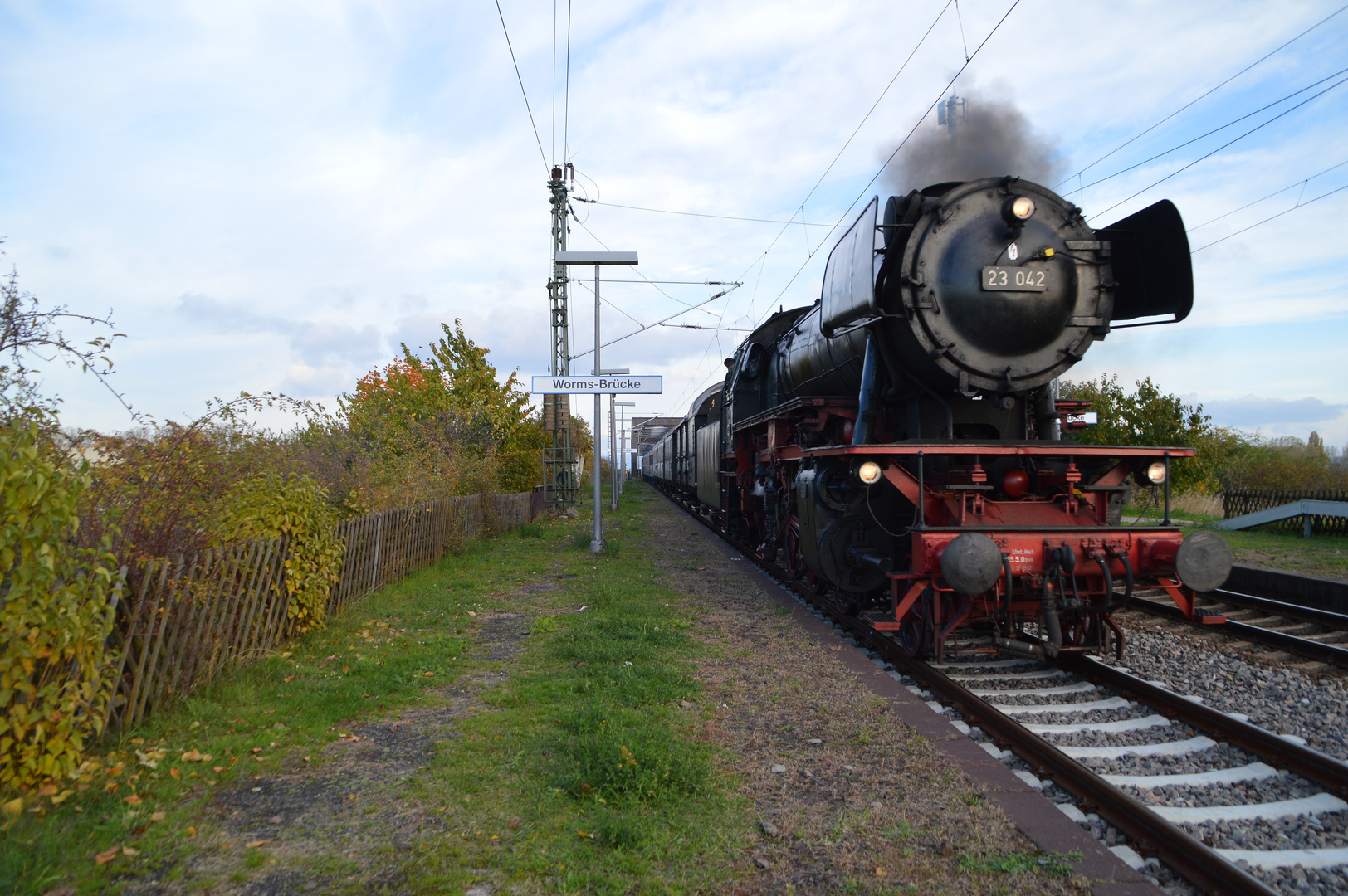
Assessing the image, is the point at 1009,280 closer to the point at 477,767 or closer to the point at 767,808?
the point at 767,808

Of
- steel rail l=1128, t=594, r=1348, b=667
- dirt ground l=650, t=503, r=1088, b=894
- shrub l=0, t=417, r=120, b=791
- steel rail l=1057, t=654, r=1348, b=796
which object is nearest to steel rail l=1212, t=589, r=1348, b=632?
steel rail l=1128, t=594, r=1348, b=667

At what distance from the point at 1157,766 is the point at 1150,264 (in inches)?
157

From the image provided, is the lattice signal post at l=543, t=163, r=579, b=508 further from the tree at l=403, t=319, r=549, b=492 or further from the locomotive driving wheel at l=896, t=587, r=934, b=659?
the locomotive driving wheel at l=896, t=587, r=934, b=659

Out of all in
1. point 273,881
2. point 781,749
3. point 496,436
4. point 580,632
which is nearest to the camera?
point 273,881

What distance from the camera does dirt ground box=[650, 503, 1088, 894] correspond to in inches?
119

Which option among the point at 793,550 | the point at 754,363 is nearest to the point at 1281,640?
the point at 793,550

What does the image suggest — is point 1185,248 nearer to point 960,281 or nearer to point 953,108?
point 960,281

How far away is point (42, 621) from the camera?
319 centimetres

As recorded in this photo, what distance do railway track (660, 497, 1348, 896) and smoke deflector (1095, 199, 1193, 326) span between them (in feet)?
9.44

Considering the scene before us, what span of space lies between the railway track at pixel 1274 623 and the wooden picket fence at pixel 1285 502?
8797mm

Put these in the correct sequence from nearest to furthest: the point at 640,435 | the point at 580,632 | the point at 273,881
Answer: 1. the point at 273,881
2. the point at 580,632
3. the point at 640,435

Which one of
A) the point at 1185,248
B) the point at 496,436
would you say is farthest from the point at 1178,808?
the point at 496,436

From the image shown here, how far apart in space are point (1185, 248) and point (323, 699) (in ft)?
23.4

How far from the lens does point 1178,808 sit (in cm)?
355
